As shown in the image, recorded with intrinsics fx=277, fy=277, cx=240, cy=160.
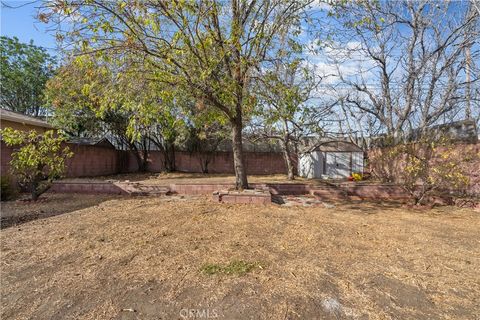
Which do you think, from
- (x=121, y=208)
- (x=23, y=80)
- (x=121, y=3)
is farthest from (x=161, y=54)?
(x=23, y=80)

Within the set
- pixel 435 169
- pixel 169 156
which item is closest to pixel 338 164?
pixel 435 169

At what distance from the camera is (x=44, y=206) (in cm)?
582

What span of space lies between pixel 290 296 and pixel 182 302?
0.88m

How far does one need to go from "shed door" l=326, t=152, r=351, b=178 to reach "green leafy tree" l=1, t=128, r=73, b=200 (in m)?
13.1

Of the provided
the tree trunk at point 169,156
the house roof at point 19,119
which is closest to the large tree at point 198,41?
the house roof at point 19,119

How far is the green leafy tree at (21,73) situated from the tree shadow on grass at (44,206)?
→ 12600 millimetres

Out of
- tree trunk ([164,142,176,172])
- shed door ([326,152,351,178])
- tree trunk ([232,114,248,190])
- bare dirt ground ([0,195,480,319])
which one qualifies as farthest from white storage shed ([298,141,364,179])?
bare dirt ground ([0,195,480,319])

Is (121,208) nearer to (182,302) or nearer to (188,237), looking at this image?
(188,237)

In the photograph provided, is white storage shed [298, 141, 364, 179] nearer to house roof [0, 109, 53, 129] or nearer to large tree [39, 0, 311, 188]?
large tree [39, 0, 311, 188]

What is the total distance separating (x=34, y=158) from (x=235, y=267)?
566 centimetres

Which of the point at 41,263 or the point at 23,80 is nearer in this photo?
the point at 41,263

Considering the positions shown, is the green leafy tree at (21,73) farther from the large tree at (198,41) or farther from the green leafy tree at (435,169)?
the green leafy tree at (435,169)

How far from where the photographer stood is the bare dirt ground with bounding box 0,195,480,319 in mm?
2135

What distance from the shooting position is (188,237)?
3766 millimetres
